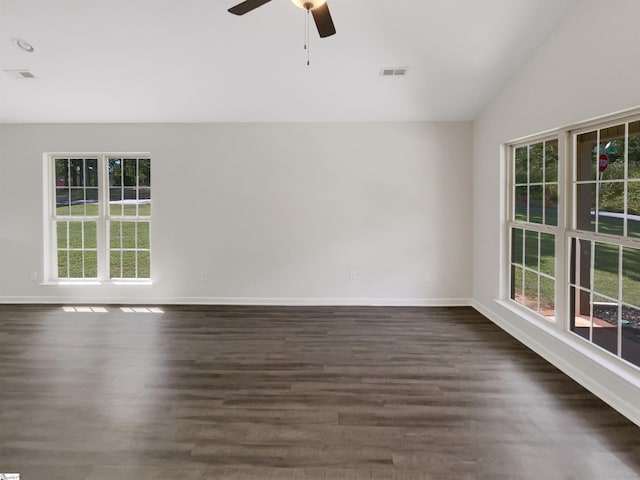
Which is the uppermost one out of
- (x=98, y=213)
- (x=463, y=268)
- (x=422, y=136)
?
(x=422, y=136)

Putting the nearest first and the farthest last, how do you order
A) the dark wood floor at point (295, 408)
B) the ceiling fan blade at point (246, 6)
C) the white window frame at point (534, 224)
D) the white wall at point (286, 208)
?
the dark wood floor at point (295, 408) < the ceiling fan blade at point (246, 6) < the white window frame at point (534, 224) < the white wall at point (286, 208)

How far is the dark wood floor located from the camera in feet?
7.18

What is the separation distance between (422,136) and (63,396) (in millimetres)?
4983

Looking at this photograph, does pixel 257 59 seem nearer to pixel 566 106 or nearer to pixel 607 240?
pixel 566 106

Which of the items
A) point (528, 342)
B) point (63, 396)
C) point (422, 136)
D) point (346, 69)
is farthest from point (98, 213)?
point (528, 342)

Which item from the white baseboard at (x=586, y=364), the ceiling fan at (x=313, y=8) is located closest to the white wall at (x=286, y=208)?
the white baseboard at (x=586, y=364)

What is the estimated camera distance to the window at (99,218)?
582 centimetres

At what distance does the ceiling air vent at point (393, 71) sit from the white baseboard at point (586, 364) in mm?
2943

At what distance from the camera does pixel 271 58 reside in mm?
4152

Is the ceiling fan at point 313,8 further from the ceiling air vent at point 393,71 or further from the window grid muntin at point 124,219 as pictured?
the window grid muntin at point 124,219

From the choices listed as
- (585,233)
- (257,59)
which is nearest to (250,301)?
(257,59)

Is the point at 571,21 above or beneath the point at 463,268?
above

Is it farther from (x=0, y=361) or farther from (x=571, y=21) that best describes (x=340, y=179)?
(x=0, y=361)

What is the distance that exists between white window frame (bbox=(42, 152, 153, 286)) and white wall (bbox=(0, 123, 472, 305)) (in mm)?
113
